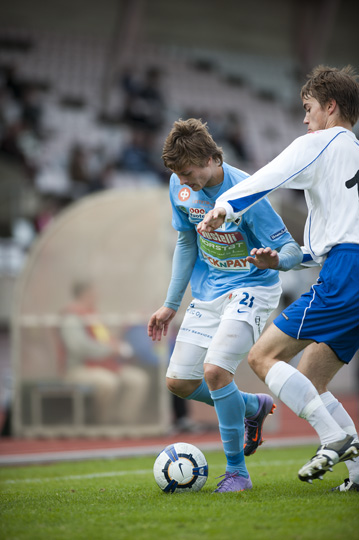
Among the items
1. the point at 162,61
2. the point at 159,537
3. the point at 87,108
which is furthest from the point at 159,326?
the point at 162,61

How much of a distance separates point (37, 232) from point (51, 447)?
19.5 feet

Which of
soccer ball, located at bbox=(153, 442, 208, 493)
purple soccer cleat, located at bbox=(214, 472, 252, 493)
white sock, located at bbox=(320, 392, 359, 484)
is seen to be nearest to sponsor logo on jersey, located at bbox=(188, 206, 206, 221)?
white sock, located at bbox=(320, 392, 359, 484)

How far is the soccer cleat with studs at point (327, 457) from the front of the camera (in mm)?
3551

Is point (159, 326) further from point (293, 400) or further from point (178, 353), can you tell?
point (293, 400)

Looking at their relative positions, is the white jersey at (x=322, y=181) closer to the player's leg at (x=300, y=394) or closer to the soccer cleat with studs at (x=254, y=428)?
the player's leg at (x=300, y=394)

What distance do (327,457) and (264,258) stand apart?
1.05 metres

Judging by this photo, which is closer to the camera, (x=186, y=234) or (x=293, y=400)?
(x=293, y=400)

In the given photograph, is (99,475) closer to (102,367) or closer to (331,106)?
(331,106)

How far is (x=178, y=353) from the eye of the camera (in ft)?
15.5

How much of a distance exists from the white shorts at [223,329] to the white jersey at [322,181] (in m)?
0.72

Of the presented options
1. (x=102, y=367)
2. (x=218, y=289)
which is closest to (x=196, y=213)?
(x=218, y=289)

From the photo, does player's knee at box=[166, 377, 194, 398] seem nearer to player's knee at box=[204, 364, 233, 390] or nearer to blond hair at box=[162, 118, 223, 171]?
player's knee at box=[204, 364, 233, 390]

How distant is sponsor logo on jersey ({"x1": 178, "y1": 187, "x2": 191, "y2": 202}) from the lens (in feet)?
15.5

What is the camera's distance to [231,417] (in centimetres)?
439
